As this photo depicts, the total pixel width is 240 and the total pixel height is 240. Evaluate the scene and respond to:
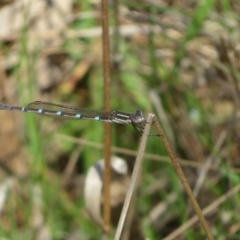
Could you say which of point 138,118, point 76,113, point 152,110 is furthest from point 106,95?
point 152,110

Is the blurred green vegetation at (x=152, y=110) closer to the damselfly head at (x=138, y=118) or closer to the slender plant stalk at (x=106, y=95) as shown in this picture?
the slender plant stalk at (x=106, y=95)

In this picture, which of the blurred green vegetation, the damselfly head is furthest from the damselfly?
the blurred green vegetation

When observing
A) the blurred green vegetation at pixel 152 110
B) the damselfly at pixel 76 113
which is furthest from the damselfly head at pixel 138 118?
the blurred green vegetation at pixel 152 110

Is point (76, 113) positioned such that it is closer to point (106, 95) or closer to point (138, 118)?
point (106, 95)

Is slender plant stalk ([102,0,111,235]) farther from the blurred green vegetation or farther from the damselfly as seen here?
the blurred green vegetation

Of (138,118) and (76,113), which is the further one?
(76,113)

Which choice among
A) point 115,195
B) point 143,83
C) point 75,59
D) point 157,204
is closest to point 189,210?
point 157,204

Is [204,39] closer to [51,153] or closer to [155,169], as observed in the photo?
[155,169]

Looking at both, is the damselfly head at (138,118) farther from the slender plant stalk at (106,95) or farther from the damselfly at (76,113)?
the slender plant stalk at (106,95)

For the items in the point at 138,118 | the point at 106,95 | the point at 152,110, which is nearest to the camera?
the point at 138,118

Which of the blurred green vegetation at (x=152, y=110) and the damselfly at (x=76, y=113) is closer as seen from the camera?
the damselfly at (x=76, y=113)

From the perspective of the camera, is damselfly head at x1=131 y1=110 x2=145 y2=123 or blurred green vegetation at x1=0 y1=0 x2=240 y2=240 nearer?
damselfly head at x1=131 y1=110 x2=145 y2=123
